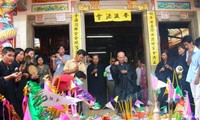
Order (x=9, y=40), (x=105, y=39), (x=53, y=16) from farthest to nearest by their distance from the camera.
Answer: (x=105, y=39)
(x=53, y=16)
(x=9, y=40)

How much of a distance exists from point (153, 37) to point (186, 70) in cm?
145

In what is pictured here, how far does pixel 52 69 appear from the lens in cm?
646

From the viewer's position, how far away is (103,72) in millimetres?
6145

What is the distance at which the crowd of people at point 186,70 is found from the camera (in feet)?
15.3

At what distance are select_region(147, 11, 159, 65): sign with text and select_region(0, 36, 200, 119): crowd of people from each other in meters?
0.39

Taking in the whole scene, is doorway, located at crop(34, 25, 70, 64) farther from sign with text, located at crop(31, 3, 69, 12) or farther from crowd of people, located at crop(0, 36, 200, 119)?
crowd of people, located at crop(0, 36, 200, 119)

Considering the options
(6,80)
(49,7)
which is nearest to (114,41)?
(49,7)

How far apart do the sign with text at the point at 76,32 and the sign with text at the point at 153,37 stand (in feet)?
5.57

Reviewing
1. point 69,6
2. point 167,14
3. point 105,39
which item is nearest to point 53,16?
point 69,6

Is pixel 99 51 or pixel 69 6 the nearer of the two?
pixel 69 6

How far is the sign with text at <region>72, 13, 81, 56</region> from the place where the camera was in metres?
6.46

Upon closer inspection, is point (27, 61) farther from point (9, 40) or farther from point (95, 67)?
point (95, 67)

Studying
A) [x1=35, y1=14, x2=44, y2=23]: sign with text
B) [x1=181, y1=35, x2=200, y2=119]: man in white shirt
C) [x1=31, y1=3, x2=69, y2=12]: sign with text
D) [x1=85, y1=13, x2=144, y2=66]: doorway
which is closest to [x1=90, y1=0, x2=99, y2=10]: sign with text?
[x1=31, y1=3, x2=69, y2=12]: sign with text

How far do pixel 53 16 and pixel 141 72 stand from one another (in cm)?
255
